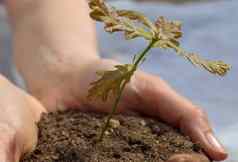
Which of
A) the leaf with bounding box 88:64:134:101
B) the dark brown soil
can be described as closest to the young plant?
the leaf with bounding box 88:64:134:101

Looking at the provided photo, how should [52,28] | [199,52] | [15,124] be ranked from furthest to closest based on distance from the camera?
1. [199,52]
2. [52,28]
3. [15,124]

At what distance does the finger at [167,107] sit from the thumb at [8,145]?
337 millimetres

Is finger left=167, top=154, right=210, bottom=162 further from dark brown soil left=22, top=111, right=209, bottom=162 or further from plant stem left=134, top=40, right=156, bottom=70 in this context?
plant stem left=134, top=40, right=156, bottom=70

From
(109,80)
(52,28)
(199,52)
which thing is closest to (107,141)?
(109,80)

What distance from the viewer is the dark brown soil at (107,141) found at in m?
0.91

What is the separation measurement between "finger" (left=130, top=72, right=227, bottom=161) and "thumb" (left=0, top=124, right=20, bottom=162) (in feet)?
1.10

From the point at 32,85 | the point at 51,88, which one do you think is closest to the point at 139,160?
the point at 51,88

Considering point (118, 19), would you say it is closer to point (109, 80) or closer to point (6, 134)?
point (109, 80)

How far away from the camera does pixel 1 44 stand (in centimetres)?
220

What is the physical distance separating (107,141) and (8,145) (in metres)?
0.18

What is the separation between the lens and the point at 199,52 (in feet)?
6.51

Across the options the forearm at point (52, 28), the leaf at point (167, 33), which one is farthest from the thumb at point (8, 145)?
the forearm at point (52, 28)

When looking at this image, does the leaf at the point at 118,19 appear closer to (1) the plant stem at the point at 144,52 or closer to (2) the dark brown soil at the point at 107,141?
(1) the plant stem at the point at 144,52

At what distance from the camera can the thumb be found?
82cm
